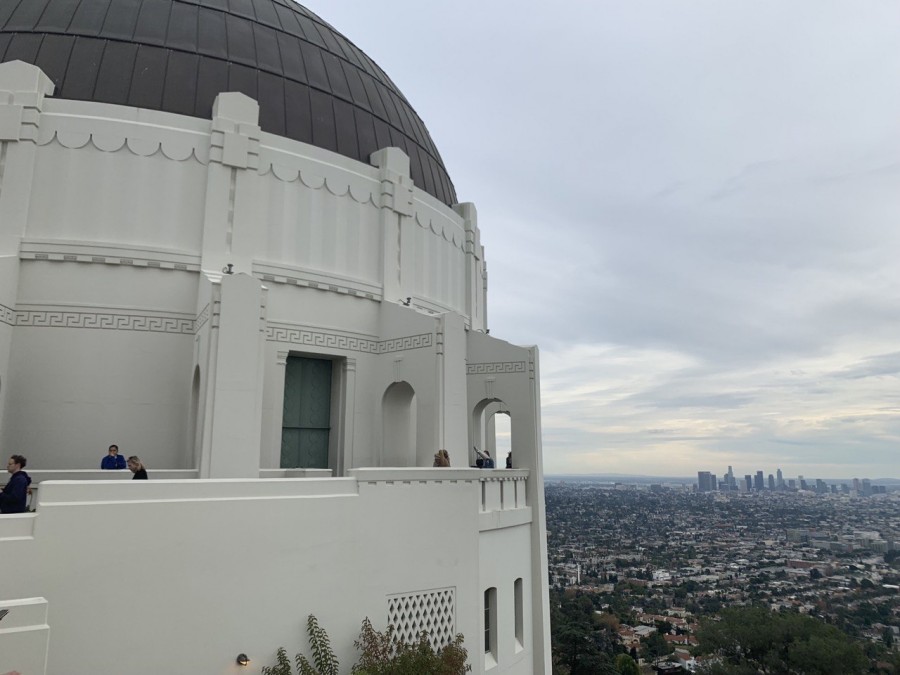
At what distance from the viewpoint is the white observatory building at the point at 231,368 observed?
6.74 m

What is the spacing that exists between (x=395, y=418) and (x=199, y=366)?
15.4 feet

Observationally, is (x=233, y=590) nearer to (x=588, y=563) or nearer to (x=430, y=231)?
(x=430, y=231)

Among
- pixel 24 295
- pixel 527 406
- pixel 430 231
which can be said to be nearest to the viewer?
pixel 24 295

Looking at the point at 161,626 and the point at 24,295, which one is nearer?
the point at 161,626

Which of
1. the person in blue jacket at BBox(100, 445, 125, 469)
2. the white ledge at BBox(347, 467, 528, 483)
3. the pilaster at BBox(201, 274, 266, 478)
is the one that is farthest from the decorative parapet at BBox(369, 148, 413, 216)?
the person in blue jacket at BBox(100, 445, 125, 469)

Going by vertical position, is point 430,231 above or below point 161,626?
above

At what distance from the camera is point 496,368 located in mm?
13984

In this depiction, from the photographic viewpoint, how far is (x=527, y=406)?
13438 millimetres

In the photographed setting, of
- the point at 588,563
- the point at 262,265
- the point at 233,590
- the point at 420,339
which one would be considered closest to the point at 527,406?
the point at 420,339

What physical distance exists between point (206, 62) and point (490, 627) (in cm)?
1365

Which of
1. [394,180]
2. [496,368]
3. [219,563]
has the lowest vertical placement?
[219,563]

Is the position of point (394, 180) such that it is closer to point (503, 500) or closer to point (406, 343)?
point (406, 343)

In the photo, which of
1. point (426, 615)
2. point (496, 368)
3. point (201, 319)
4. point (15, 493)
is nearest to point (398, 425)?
point (496, 368)

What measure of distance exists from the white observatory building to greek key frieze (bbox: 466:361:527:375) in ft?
0.18
